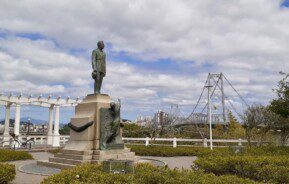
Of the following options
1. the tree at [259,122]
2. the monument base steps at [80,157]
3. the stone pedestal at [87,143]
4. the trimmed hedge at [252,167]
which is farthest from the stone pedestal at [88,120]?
the tree at [259,122]

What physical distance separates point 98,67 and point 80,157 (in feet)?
12.1

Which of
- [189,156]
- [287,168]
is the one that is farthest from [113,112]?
[189,156]

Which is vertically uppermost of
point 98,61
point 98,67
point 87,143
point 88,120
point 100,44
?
point 100,44

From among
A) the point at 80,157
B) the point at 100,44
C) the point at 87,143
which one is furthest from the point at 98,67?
the point at 80,157

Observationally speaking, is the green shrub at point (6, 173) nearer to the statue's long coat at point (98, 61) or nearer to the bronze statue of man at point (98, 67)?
the bronze statue of man at point (98, 67)

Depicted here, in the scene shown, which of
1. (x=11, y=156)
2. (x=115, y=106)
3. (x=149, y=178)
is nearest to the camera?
(x=149, y=178)

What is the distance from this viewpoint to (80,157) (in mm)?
11977

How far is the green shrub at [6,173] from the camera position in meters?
8.75

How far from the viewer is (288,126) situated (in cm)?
2403

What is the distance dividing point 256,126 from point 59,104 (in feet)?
50.0

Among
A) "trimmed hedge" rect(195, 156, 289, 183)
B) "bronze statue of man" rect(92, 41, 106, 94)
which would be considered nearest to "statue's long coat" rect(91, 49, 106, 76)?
"bronze statue of man" rect(92, 41, 106, 94)

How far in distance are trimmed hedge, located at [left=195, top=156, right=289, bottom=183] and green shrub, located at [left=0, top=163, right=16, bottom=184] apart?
208 inches

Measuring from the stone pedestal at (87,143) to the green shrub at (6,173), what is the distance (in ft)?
9.58

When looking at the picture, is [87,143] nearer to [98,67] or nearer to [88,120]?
[88,120]
